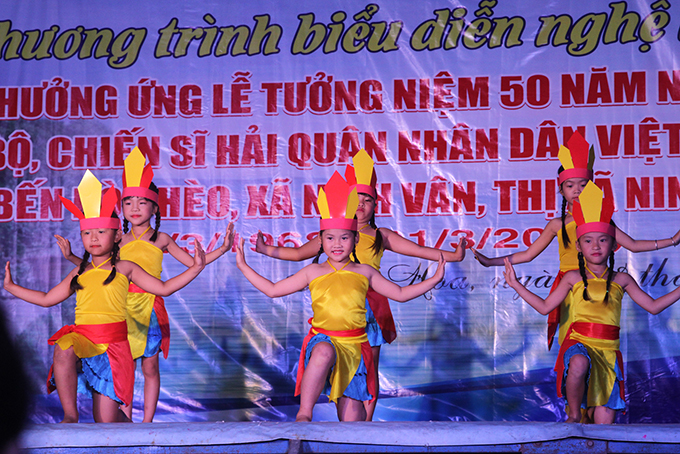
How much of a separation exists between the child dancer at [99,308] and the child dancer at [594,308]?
1.79 metres

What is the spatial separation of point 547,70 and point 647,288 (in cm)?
154

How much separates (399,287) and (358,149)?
1.74 m

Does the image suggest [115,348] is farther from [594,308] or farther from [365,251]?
[594,308]

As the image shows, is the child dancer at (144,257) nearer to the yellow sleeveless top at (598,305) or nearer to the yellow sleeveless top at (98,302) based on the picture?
the yellow sleeveless top at (98,302)

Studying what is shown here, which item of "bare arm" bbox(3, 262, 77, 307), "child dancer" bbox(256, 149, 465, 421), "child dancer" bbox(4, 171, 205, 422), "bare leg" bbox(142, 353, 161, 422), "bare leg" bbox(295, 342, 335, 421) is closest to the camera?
"bare leg" bbox(295, 342, 335, 421)

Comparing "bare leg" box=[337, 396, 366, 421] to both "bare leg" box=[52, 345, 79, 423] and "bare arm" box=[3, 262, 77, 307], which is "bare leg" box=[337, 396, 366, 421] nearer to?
"bare leg" box=[52, 345, 79, 423]

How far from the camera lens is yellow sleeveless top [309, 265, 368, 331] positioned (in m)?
3.10

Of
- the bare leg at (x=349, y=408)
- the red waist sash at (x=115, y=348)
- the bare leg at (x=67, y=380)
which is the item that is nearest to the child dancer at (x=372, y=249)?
the bare leg at (x=349, y=408)

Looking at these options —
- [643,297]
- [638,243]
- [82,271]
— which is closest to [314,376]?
[82,271]

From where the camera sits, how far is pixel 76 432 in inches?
92.1

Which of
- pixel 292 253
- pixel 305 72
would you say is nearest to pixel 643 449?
pixel 292 253

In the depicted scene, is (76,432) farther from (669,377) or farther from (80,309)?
(669,377)

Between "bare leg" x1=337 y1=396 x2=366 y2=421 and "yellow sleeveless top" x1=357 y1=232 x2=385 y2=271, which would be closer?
"bare leg" x1=337 y1=396 x2=366 y2=421

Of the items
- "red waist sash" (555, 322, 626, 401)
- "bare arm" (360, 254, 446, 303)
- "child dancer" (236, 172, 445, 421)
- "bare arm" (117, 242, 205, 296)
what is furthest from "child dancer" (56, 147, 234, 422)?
"red waist sash" (555, 322, 626, 401)
